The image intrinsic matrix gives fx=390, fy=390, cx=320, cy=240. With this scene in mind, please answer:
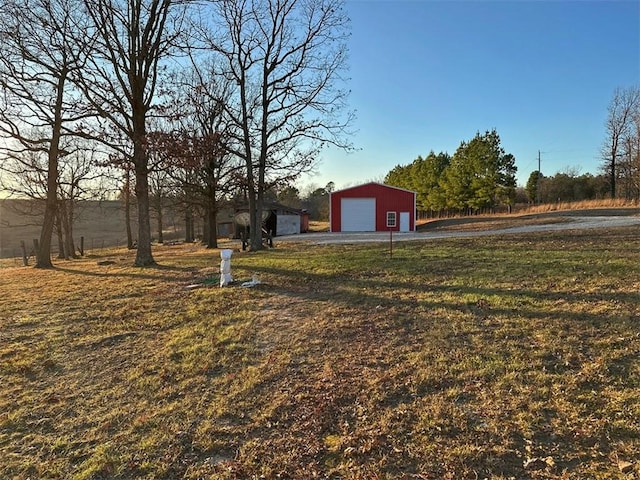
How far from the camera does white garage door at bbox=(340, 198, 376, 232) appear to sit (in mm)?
30531

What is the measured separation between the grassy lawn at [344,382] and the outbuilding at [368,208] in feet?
76.4

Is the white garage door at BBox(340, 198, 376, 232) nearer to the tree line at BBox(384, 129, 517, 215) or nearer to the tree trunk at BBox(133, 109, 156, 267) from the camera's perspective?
the tree line at BBox(384, 129, 517, 215)

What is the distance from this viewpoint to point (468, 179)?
41.9 m

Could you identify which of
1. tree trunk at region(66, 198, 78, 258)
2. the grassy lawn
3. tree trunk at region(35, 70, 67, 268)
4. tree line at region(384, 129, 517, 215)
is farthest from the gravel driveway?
tree line at region(384, 129, 517, 215)

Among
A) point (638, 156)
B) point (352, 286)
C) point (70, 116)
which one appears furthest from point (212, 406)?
point (638, 156)

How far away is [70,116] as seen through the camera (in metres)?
14.3

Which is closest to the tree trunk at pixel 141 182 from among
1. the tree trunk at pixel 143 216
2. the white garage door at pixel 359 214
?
the tree trunk at pixel 143 216

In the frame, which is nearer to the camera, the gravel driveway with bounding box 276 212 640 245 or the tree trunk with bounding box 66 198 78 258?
Answer: the gravel driveway with bounding box 276 212 640 245

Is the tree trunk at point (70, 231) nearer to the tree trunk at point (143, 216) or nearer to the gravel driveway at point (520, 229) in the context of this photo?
the tree trunk at point (143, 216)

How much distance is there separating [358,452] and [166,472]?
4.33 feet

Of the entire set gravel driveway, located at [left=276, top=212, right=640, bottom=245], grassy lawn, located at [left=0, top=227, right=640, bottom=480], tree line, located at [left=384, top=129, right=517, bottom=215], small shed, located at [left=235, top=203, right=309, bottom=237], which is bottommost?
grassy lawn, located at [left=0, top=227, right=640, bottom=480]

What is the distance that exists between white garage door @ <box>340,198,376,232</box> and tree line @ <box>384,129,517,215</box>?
16.0 metres

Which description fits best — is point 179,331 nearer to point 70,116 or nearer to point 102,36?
point 102,36

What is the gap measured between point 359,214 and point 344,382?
27.3 meters
